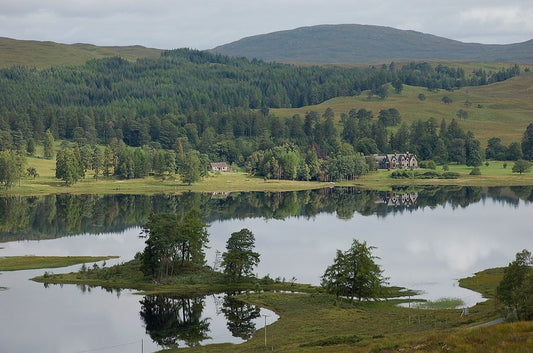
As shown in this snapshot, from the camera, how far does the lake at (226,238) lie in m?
61.2

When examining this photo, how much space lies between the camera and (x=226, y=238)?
10681 centimetres

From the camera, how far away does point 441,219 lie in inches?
4892

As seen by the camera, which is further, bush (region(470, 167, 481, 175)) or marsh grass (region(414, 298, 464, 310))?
bush (region(470, 167, 481, 175))

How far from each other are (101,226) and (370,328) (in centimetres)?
7292

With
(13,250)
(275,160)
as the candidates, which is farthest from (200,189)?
(13,250)

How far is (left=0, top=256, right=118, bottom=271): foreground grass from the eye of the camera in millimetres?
86000

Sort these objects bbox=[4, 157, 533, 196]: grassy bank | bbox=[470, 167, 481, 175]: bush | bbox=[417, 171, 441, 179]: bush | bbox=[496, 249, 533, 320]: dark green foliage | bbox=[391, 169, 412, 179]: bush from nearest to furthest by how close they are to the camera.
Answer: bbox=[496, 249, 533, 320]: dark green foliage < bbox=[4, 157, 533, 196]: grassy bank < bbox=[470, 167, 481, 175]: bush < bbox=[417, 171, 441, 179]: bush < bbox=[391, 169, 412, 179]: bush

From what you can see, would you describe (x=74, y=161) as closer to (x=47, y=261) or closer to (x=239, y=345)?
(x=47, y=261)

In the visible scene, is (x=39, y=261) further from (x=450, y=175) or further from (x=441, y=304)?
(x=450, y=175)

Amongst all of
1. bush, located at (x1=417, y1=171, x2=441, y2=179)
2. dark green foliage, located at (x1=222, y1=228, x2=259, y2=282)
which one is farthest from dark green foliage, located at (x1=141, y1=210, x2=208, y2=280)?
bush, located at (x1=417, y1=171, x2=441, y2=179)

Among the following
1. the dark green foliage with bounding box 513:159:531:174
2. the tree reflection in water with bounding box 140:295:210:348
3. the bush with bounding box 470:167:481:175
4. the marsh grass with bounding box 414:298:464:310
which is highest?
the dark green foliage with bounding box 513:159:531:174

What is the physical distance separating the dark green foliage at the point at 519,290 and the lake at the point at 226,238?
13607 millimetres

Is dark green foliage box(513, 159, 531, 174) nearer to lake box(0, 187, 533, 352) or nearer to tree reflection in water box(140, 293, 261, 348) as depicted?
lake box(0, 187, 533, 352)

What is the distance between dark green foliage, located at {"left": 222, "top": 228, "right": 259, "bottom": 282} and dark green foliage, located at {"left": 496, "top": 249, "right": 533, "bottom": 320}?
95.1ft
